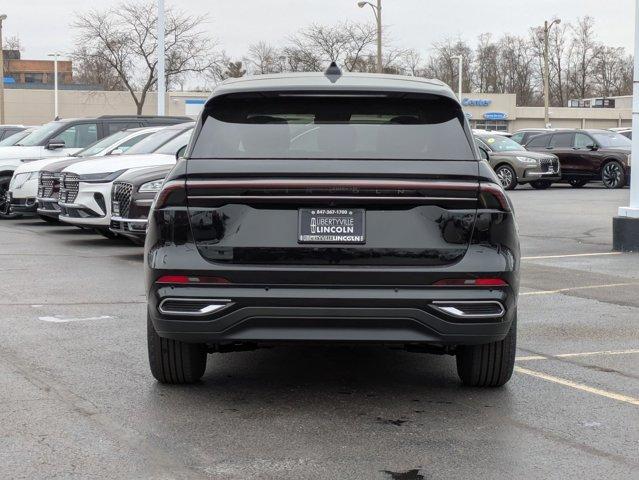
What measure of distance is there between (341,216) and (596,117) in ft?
280

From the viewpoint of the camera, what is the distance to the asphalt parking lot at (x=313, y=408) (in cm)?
463

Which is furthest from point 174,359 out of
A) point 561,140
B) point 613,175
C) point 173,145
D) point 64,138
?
point 561,140

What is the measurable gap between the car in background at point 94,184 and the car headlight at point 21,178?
3.43 meters

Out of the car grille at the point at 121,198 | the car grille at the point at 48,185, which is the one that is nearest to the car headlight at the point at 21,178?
the car grille at the point at 48,185

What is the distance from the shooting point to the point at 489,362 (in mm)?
5906

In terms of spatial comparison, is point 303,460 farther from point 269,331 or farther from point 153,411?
point 153,411

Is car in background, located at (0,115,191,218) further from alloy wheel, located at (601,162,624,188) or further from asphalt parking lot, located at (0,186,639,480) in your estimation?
alloy wheel, located at (601,162,624,188)

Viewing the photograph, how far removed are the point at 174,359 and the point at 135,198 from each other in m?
7.06

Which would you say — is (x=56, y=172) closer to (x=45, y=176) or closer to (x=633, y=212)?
(x=45, y=176)

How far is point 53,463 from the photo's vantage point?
15.2ft

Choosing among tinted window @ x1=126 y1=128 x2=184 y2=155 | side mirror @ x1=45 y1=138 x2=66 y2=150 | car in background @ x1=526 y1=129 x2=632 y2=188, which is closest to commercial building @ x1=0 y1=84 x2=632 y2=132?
car in background @ x1=526 y1=129 x2=632 y2=188

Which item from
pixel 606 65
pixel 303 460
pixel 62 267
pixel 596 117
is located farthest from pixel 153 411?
pixel 606 65

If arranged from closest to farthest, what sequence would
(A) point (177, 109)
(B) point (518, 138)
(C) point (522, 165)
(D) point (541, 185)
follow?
(C) point (522, 165), (D) point (541, 185), (B) point (518, 138), (A) point (177, 109)

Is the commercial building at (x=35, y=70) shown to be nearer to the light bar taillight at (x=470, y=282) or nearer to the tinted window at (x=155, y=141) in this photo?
the tinted window at (x=155, y=141)
